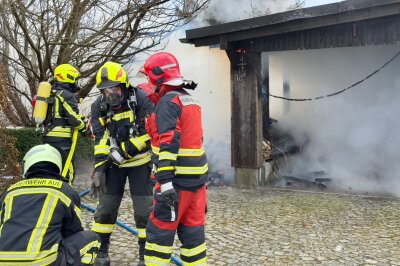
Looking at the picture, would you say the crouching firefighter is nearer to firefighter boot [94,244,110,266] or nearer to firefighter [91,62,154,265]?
firefighter [91,62,154,265]

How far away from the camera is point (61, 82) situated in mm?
5594

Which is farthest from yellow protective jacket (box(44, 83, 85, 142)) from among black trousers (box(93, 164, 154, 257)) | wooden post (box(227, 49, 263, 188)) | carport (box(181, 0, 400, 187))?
wooden post (box(227, 49, 263, 188))

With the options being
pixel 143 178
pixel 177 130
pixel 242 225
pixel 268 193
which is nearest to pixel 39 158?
pixel 177 130

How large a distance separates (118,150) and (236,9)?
13539 millimetres

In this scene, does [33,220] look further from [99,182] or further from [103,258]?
[103,258]

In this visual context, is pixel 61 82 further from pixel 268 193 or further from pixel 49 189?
pixel 268 193

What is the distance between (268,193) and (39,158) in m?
6.10

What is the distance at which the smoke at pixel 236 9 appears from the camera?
15.3 metres

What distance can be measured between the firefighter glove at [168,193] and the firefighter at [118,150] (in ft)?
3.31

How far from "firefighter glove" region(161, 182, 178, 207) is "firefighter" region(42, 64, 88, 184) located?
280 cm

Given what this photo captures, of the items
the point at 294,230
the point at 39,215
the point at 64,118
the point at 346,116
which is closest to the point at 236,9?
the point at 346,116

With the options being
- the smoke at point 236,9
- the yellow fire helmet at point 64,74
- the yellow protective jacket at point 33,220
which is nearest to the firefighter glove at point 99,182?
the yellow protective jacket at point 33,220

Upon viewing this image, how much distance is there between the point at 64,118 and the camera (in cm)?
559

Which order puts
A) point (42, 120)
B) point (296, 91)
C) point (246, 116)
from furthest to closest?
point (296, 91)
point (246, 116)
point (42, 120)
